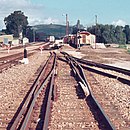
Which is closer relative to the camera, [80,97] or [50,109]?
[50,109]

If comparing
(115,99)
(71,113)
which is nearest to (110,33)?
(115,99)

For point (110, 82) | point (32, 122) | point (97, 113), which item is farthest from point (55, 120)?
point (110, 82)

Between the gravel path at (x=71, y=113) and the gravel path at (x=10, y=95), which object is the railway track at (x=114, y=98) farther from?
the gravel path at (x=10, y=95)

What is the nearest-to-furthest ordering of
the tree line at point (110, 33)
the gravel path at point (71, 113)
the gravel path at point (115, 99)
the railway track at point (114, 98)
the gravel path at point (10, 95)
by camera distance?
the gravel path at point (71, 113), the gravel path at point (115, 99), the railway track at point (114, 98), the gravel path at point (10, 95), the tree line at point (110, 33)

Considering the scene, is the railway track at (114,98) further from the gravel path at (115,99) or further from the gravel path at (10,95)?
the gravel path at (10,95)

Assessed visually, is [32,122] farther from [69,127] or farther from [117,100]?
[117,100]

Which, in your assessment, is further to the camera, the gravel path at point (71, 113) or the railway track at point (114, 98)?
the railway track at point (114, 98)

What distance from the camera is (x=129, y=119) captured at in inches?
412

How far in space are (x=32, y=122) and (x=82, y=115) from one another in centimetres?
171

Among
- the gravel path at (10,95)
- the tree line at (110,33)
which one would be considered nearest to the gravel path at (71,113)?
→ the gravel path at (10,95)

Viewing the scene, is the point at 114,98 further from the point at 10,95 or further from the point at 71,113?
the point at 10,95

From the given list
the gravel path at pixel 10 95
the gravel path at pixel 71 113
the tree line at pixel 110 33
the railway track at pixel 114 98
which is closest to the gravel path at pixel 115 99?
the railway track at pixel 114 98

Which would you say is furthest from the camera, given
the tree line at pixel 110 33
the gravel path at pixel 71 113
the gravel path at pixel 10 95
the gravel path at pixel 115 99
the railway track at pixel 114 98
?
the tree line at pixel 110 33

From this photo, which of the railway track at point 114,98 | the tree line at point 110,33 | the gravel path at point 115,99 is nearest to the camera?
the gravel path at point 115,99
